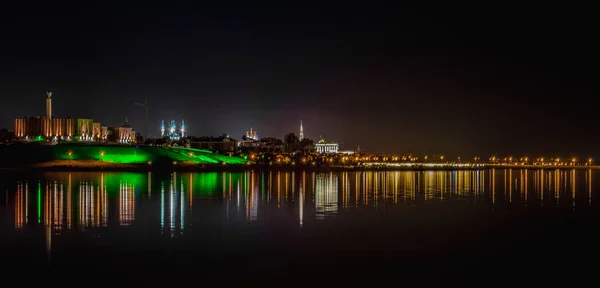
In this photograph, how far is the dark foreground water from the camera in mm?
14977

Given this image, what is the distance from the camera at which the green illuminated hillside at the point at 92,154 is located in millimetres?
80188

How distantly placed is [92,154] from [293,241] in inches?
2901

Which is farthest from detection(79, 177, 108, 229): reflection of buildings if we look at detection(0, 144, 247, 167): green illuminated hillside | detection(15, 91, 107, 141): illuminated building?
detection(15, 91, 107, 141): illuminated building

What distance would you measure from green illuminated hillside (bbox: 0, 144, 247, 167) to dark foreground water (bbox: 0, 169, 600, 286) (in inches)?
2028

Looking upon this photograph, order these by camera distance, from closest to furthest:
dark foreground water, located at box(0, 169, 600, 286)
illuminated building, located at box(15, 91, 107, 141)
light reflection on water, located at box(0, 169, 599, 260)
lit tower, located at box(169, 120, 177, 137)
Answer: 1. dark foreground water, located at box(0, 169, 600, 286)
2. light reflection on water, located at box(0, 169, 599, 260)
3. illuminated building, located at box(15, 91, 107, 141)
4. lit tower, located at box(169, 120, 177, 137)

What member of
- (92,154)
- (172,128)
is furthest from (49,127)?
(172,128)

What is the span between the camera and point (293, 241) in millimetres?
19312

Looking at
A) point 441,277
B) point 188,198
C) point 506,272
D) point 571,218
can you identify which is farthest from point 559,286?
point 188,198

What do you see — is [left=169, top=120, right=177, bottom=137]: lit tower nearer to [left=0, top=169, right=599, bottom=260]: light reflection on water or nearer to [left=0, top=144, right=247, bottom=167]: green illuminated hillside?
[left=0, top=144, right=247, bottom=167]: green illuminated hillside

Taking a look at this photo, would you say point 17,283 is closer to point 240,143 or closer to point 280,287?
point 280,287

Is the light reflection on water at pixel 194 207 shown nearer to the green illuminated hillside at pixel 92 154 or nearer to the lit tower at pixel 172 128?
the green illuminated hillside at pixel 92 154

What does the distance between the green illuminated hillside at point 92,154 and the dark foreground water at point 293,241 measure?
169 ft

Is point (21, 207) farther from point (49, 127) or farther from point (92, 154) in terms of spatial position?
point (49, 127)

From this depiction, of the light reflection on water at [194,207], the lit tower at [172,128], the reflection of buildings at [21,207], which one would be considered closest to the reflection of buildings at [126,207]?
the light reflection on water at [194,207]
